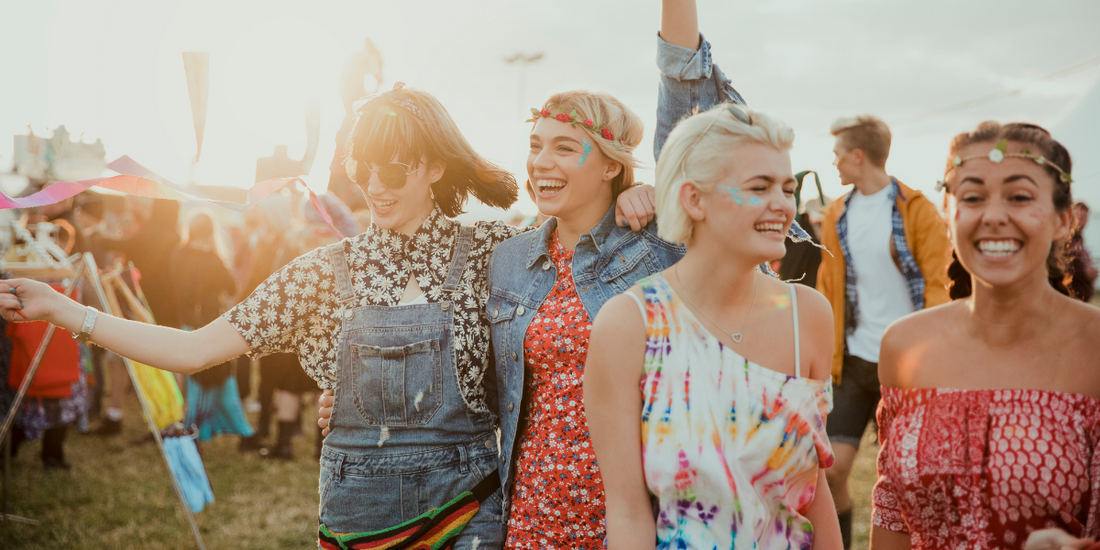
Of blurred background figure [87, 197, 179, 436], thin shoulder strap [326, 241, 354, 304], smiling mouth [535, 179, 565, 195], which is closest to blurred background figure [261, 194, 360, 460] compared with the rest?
blurred background figure [87, 197, 179, 436]

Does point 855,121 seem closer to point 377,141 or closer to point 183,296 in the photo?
point 377,141

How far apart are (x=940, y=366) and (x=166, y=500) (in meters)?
5.80

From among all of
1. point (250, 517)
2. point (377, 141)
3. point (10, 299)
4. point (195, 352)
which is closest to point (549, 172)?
point (377, 141)

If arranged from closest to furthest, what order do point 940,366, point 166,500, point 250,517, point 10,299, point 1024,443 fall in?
point 1024,443 → point 940,366 → point 10,299 → point 250,517 → point 166,500

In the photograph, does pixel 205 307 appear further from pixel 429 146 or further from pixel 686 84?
pixel 686 84

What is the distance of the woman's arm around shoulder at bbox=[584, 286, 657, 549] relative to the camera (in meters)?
1.63

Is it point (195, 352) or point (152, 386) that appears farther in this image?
point (152, 386)

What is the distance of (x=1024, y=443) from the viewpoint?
169 centimetres

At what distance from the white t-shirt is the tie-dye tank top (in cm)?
266

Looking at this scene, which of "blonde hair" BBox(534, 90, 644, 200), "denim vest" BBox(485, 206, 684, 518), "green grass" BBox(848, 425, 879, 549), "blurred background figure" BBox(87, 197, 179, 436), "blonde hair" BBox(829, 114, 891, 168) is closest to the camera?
"denim vest" BBox(485, 206, 684, 518)

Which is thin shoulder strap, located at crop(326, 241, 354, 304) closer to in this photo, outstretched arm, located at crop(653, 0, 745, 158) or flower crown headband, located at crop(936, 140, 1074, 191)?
outstretched arm, located at crop(653, 0, 745, 158)

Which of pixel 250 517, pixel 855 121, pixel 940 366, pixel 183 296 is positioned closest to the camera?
pixel 940 366

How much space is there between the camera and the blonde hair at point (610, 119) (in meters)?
2.34

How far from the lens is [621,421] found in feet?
5.36
